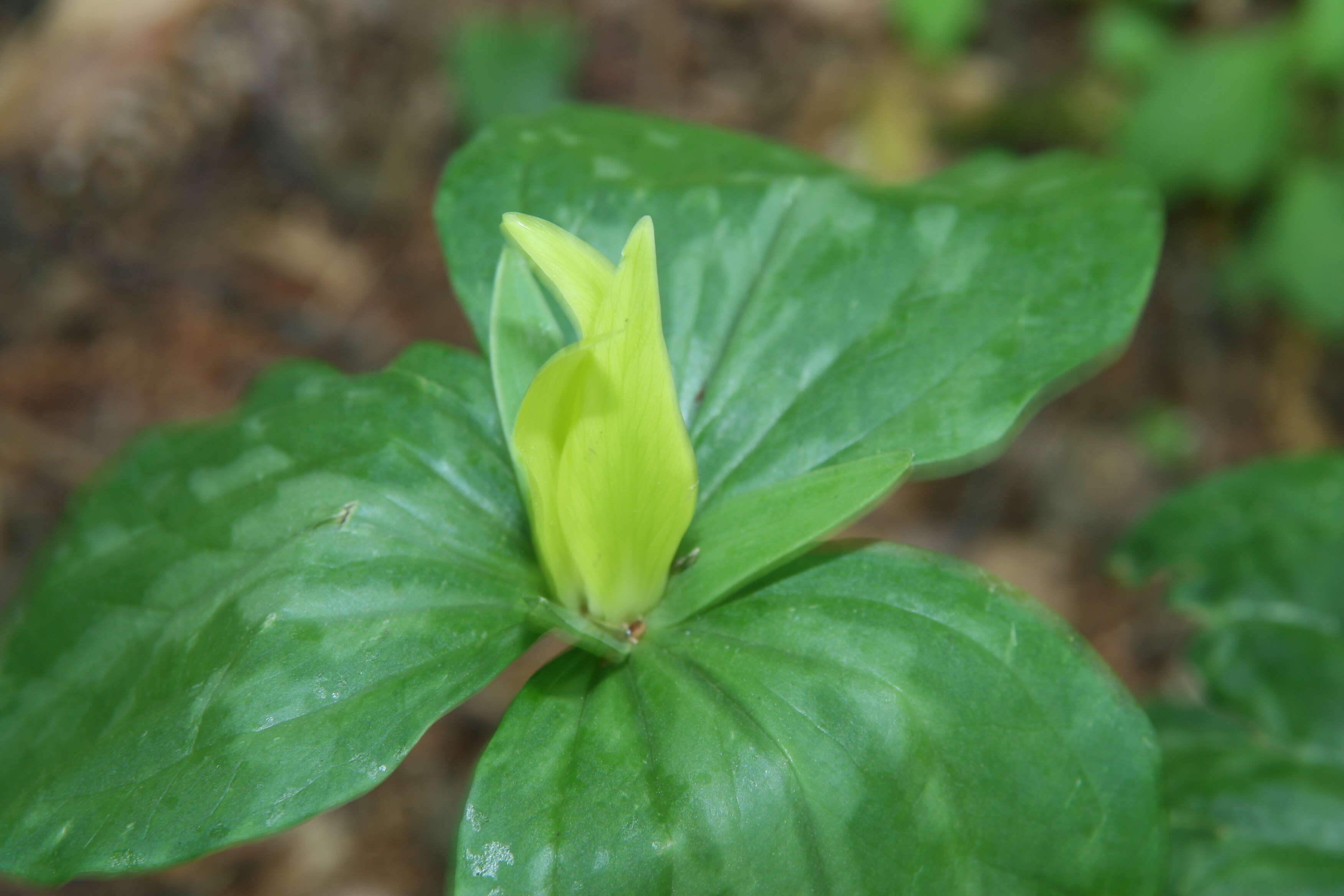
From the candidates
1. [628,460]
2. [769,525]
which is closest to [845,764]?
[769,525]

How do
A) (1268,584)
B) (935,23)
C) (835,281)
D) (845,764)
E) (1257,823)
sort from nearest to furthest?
1. (845,764)
2. (835,281)
3. (1257,823)
4. (1268,584)
5. (935,23)

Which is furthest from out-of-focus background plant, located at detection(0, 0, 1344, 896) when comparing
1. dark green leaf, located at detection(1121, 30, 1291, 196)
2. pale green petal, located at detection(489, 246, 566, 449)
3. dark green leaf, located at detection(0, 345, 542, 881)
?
pale green petal, located at detection(489, 246, 566, 449)

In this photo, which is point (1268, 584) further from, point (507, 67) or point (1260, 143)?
point (507, 67)

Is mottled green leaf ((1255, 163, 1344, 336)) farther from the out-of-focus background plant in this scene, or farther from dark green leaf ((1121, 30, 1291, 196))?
dark green leaf ((1121, 30, 1291, 196))

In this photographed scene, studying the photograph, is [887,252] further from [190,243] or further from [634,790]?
[190,243]

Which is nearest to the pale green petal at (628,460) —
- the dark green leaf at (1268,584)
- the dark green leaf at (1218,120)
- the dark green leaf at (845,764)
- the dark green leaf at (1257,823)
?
the dark green leaf at (845,764)

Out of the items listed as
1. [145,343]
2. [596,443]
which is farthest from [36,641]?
[145,343]
